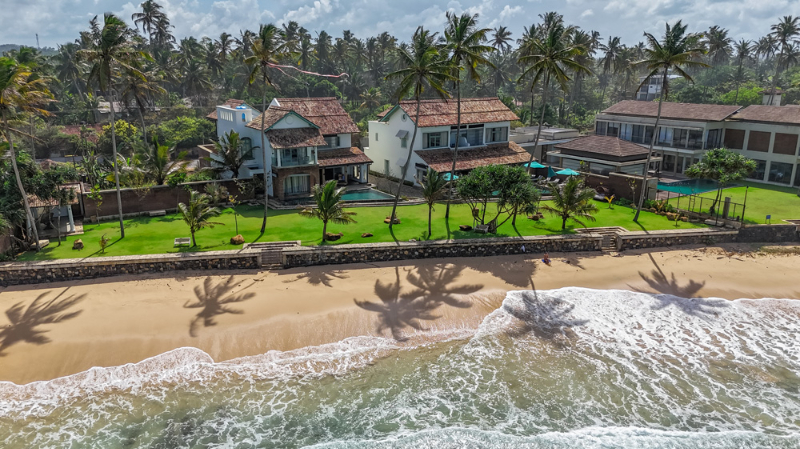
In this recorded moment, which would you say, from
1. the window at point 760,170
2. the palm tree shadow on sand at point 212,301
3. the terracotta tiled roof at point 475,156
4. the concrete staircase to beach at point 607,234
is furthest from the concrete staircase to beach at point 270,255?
the window at point 760,170

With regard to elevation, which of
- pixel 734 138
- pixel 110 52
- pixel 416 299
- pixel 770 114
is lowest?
pixel 416 299

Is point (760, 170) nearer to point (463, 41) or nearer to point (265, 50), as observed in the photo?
point (463, 41)

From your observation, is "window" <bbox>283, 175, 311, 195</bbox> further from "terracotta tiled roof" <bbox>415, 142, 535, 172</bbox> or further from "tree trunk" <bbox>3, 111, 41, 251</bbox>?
"tree trunk" <bbox>3, 111, 41, 251</bbox>

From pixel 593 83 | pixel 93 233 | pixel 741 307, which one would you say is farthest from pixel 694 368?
pixel 593 83

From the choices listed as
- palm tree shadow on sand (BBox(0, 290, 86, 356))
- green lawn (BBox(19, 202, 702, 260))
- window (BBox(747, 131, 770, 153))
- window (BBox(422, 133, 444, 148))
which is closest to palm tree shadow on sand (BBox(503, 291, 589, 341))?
green lawn (BBox(19, 202, 702, 260))

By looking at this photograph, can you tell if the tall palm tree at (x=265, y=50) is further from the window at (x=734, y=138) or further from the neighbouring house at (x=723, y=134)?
the window at (x=734, y=138)

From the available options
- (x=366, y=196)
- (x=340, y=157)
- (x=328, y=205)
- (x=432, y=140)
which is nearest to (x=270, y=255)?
(x=328, y=205)
